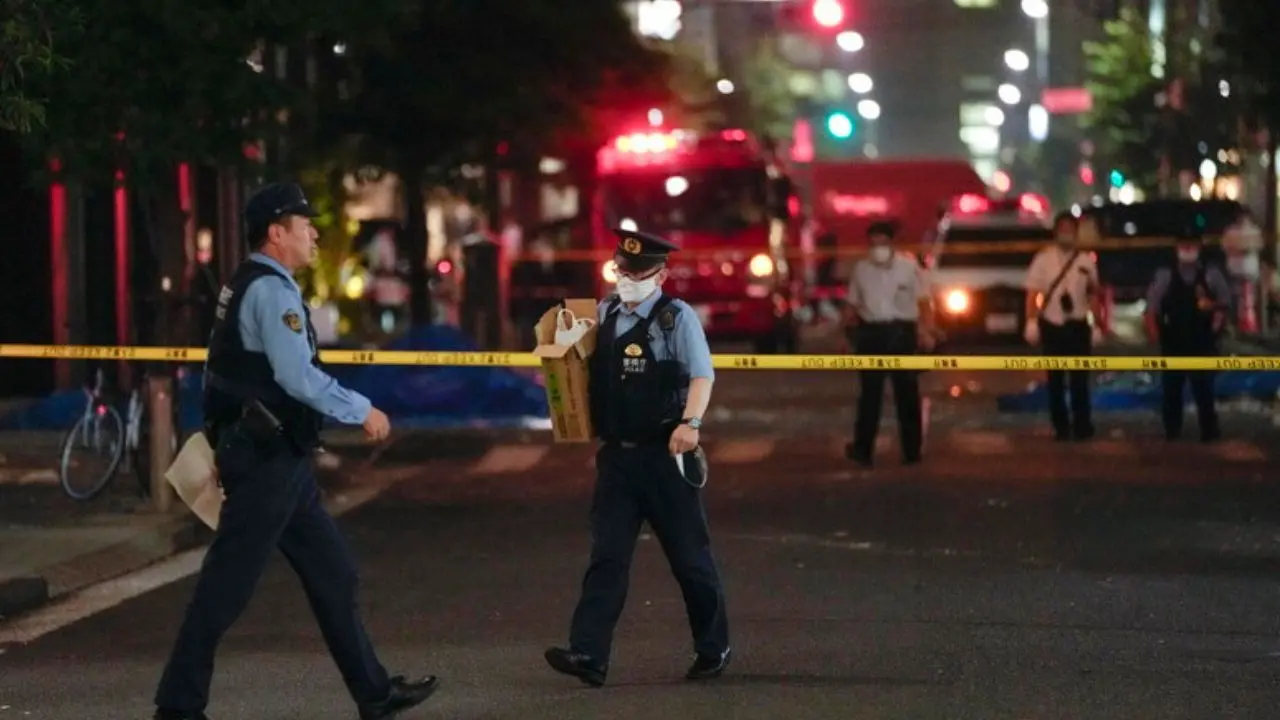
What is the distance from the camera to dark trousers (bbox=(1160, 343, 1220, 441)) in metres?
18.0

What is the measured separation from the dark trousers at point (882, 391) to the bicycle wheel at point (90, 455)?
5.08m

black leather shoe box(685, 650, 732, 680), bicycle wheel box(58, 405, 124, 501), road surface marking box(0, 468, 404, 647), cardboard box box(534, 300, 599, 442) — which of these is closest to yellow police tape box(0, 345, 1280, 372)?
bicycle wheel box(58, 405, 124, 501)

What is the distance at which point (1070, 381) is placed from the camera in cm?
1878

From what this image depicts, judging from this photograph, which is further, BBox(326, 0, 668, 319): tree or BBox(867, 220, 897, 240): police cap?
BBox(326, 0, 668, 319): tree

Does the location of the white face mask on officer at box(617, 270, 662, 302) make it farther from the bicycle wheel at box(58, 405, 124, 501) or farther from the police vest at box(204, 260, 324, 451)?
the bicycle wheel at box(58, 405, 124, 501)

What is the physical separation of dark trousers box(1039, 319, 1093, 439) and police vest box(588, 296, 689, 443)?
997cm

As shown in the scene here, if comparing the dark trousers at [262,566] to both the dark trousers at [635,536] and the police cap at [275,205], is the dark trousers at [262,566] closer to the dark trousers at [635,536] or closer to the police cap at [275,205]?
the police cap at [275,205]

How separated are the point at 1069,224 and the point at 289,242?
37.4 feet

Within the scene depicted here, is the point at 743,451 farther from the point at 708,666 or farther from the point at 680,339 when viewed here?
the point at 680,339

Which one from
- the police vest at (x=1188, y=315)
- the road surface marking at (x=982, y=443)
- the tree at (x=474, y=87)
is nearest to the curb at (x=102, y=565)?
the road surface marking at (x=982, y=443)

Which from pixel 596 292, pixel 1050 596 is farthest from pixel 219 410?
pixel 596 292

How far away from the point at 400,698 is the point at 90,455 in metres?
7.61

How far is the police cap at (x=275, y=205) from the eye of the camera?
7730 mm

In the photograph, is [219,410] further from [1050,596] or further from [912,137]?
[912,137]
